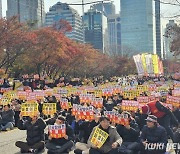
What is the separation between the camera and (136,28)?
9106 cm

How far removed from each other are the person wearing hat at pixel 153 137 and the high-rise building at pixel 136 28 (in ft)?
229

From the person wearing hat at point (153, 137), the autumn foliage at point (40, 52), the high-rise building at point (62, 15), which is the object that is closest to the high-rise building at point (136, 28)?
the high-rise building at point (62, 15)

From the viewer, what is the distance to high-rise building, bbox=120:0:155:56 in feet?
271

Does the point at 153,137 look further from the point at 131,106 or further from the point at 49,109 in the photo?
the point at 49,109

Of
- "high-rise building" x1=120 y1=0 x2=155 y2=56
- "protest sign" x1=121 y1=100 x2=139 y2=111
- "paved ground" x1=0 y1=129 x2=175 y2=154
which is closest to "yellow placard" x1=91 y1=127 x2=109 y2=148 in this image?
"paved ground" x1=0 y1=129 x2=175 y2=154

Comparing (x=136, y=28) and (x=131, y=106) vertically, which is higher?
(x=136, y=28)

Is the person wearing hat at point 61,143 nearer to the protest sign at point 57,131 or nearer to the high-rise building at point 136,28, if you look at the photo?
the protest sign at point 57,131

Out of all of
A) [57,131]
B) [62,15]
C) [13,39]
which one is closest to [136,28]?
[62,15]

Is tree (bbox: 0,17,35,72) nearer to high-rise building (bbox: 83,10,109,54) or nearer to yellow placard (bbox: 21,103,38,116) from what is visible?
yellow placard (bbox: 21,103,38,116)

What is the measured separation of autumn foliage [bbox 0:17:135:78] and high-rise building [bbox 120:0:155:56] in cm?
2986

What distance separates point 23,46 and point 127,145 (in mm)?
24716

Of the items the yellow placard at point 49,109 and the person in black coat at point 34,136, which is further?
the yellow placard at point 49,109

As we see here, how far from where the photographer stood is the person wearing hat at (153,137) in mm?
8312

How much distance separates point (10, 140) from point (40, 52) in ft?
80.1
